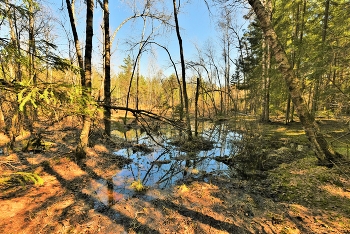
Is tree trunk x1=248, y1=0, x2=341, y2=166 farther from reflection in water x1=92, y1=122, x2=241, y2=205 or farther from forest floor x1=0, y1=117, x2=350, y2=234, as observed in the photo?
reflection in water x1=92, y1=122, x2=241, y2=205

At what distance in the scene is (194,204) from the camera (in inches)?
172

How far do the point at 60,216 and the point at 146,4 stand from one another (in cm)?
1206

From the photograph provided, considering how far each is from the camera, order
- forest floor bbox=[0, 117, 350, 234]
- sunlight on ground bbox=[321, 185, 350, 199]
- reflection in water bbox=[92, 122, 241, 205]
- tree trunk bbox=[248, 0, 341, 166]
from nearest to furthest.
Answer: forest floor bbox=[0, 117, 350, 234] < sunlight on ground bbox=[321, 185, 350, 199] < tree trunk bbox=[248, 0, 341, 166] < reflection in water bbox=[92, 122, 241, 205]

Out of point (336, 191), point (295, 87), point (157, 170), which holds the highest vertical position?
point (295, 87)

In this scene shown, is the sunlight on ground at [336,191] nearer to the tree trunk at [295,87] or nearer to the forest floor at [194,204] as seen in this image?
the forest floor at [194,204]

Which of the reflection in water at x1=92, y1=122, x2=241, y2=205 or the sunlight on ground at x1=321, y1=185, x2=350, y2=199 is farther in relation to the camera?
the reflection in water at x1=92, y1=122, x2=241, y2=205

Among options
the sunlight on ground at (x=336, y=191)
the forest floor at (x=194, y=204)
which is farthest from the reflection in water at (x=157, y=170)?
the sunlight on ground at (x=336, y=191)

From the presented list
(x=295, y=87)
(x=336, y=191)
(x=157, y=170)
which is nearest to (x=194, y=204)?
(x=157, y=170)

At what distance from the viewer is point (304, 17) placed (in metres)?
13.3

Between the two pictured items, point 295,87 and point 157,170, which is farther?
point 157,170

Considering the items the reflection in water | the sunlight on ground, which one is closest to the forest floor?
the sunlight on ground

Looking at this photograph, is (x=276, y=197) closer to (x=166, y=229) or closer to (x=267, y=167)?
(x=267, y=167)

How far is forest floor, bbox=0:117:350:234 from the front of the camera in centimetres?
346

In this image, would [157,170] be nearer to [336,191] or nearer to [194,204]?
[194,204]
